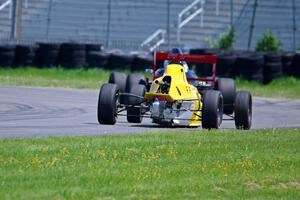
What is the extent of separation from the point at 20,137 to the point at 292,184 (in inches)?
181

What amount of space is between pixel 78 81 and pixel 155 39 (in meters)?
9.95

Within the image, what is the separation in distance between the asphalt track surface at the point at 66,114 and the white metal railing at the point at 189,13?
13.6 metres

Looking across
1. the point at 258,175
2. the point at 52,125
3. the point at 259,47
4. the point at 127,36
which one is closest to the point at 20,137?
the point at 52,125

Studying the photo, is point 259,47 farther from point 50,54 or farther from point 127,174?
point 127,174

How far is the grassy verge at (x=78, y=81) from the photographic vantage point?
30688 mm

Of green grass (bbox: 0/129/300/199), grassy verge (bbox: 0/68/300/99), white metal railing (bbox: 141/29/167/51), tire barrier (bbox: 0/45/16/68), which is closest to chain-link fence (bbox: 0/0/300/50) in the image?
white metal railing (bbox: 141/29/167/51)

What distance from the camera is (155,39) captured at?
42.2m

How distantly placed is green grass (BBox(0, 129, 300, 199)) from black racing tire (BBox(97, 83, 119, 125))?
2217 millimetres

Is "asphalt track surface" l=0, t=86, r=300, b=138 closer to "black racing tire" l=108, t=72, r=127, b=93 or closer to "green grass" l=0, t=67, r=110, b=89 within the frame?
"black racing tire" l=108, t=72, r=127, b=93

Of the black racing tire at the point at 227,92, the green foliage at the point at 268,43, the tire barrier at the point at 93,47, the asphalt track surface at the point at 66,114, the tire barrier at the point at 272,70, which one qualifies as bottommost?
the asphalt track surface at the point at 66,114

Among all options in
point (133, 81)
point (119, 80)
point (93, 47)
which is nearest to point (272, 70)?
point (93, 47)

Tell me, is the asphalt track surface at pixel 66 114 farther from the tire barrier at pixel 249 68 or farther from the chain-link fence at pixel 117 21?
the chain-link fence at pixel 117 21

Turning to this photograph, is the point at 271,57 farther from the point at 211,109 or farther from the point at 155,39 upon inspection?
the point at 211,109

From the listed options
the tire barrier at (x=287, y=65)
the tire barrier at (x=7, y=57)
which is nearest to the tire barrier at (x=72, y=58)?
the tire barrier at (x=7, y=57)
